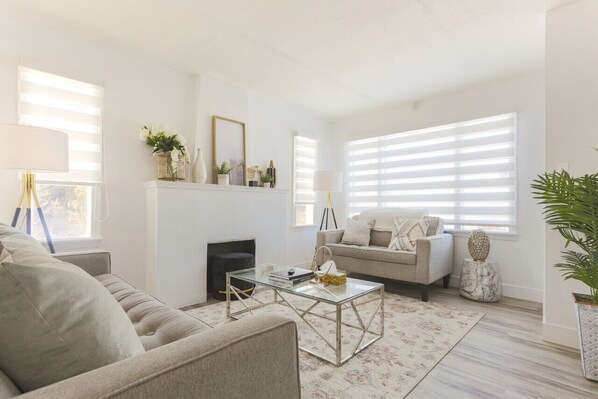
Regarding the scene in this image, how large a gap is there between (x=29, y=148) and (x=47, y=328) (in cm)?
197

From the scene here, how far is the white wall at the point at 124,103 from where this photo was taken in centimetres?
245

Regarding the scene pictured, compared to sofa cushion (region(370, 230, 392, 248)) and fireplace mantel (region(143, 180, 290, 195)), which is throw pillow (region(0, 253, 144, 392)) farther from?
sofa cushion (region(370, 230, 392, 248))

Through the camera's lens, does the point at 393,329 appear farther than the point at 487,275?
No

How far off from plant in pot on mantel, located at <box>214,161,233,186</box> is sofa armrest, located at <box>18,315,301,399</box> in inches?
109

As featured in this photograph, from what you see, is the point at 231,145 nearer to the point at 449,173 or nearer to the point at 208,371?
the point at 449,173

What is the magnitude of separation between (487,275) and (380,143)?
7.57 ft

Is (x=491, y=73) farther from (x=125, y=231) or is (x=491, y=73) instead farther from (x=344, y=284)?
(x=125, y=231)

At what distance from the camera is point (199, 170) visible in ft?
10.9

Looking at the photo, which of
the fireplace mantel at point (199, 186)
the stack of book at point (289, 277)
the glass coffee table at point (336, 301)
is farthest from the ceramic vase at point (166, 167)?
the stack of book at point (289, 277)

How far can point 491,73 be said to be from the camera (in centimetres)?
347

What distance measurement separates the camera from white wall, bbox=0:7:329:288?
2.45 m

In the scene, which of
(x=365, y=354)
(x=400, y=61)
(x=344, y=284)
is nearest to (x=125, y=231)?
(x=344, y=284)

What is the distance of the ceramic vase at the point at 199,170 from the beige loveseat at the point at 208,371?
268cm

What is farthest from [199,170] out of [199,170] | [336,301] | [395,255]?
[395,255]
